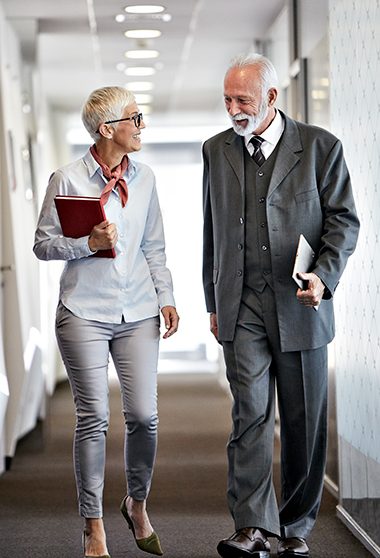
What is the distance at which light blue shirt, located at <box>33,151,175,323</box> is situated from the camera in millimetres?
3664

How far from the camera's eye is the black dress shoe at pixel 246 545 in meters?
3.61

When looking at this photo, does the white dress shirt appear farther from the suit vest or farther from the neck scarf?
the neck scarf

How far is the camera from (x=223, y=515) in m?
4.65

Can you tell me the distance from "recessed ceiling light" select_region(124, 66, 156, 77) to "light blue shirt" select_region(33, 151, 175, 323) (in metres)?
6.14

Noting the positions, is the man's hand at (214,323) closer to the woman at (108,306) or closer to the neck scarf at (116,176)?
the woman at (108,306)

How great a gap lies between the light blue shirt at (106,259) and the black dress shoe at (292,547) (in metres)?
0.88

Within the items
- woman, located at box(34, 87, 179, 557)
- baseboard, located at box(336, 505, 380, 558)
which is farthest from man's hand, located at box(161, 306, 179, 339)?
baseboard, located at box(336, 505, 380, 558)

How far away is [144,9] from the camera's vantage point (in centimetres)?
717

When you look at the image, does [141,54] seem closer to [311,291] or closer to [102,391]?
[102,391]

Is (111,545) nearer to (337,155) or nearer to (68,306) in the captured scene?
(68,306)

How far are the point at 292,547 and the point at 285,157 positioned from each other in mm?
1282

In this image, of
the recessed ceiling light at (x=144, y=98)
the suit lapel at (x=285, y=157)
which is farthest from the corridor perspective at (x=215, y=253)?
the recessed ceiling light at (x=144, y=98)

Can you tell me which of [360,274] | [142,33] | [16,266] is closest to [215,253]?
[360,274]

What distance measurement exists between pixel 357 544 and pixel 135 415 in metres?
0.98
